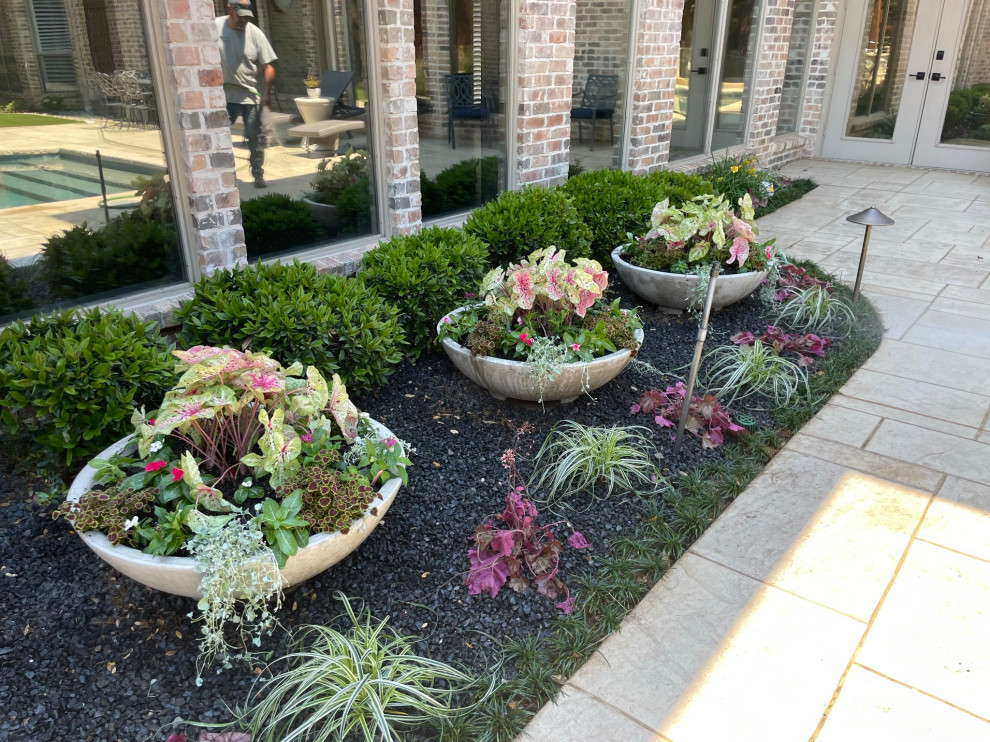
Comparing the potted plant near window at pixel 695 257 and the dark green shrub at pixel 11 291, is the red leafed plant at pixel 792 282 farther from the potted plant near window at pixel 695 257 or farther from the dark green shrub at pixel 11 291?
the dark green shrub at pixel 11 291

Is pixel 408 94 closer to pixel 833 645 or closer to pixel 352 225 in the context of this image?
pixel 352 225

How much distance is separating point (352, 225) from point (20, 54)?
191 centimetres

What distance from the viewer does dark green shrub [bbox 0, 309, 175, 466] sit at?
2.69m

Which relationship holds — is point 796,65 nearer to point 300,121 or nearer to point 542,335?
point 300,121

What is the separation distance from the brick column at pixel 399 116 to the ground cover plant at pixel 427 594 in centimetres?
152

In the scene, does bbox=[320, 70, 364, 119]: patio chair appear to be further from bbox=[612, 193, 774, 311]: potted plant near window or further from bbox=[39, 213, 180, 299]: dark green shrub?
bbox=[612, 193, 774, 311]: potted plant near window

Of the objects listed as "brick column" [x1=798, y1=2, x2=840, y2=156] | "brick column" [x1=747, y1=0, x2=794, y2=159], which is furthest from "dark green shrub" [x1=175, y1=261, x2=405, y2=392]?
"brick column" [x1=798, y1=2, x2=840, y2=156]

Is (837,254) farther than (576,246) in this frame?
Yes

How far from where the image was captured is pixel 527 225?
4.62 meters

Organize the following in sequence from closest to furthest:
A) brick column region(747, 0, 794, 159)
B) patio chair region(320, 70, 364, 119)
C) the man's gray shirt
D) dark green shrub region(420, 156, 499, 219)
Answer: the man's gray shirt < patio chair region(320, 70, 364, 119) < dark green shrub region(420, 156, 499, 219) < brick column region(747, 0, 794, 159)

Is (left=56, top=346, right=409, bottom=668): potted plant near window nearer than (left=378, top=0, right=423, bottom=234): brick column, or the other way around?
(left=56, top=346, right=409, bottom=668): potted plant near window

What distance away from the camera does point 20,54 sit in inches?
127

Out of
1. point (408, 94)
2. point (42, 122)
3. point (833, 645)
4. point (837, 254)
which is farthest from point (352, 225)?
point (837, 254)

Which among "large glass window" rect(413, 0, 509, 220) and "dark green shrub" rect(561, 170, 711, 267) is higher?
"large glass window" rect(413, 0, 509, 220)
